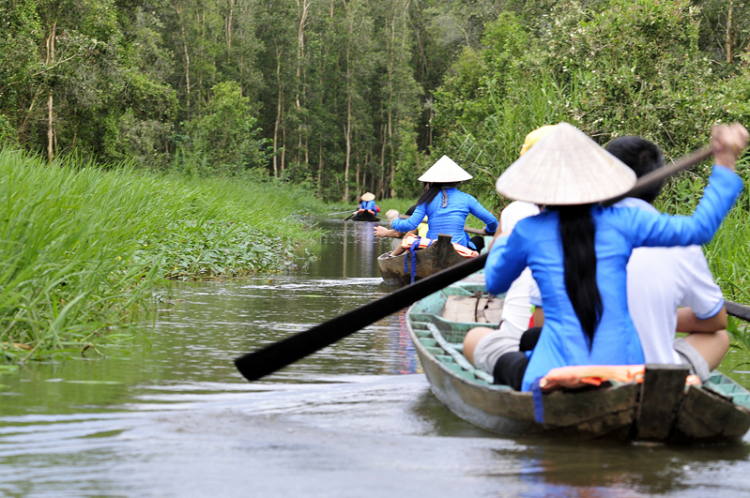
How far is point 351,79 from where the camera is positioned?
2117 inches

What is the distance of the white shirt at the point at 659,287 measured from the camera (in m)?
3.92

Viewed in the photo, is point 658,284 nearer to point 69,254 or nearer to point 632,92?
point 69,254

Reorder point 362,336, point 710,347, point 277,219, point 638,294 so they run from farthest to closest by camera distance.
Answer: point 277,219
point 362,336
point 710,347
point 638,294

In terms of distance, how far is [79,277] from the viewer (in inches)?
237

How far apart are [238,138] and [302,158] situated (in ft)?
74.4

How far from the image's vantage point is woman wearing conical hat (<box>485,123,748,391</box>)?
144 inches

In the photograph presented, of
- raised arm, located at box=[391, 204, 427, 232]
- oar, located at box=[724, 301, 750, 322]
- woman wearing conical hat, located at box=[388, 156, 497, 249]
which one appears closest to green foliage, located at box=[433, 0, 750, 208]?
woman wearing conical hat, located at box=[388, 156, 497, 249]

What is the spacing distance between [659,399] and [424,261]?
271 inches

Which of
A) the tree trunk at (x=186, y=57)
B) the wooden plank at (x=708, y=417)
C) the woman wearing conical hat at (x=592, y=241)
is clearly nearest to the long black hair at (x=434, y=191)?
the woman wearing conical hat at (x=592, y=241)

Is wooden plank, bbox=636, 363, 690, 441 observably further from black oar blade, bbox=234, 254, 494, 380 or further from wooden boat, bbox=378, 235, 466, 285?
wooden boat, bbox=378, 235, 466, 285

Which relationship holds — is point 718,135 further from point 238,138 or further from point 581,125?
point 238,138

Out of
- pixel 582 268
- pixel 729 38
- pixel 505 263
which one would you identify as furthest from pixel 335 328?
pixel 729 38

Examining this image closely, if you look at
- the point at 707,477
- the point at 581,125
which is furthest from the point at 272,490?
the point at 581,125

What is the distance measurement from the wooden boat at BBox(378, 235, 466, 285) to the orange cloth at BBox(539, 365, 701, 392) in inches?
232
